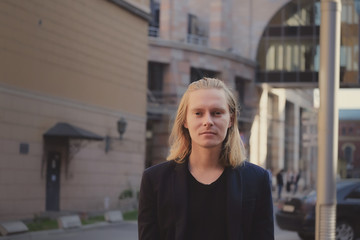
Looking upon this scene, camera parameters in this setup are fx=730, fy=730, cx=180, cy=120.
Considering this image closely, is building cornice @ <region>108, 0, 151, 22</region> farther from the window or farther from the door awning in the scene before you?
the window

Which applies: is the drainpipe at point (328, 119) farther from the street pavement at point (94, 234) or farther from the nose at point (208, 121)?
the street pavement at point (94, 234)

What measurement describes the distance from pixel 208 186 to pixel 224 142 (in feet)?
0.84

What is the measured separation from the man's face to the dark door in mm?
20877

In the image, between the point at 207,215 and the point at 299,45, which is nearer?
the point at 207,215

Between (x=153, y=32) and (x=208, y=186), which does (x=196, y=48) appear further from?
(x=208, y=186)

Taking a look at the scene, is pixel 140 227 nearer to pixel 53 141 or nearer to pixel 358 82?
pixel 53 141

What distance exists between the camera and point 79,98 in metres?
25.5

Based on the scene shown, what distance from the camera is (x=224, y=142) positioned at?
360cm

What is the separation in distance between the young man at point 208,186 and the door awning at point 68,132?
20.1 meters

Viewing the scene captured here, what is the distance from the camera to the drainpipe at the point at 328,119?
31.4 feet

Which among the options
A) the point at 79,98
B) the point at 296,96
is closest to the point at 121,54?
the point at 79,98

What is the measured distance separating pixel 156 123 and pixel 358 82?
535 inches

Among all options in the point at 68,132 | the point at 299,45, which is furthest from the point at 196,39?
the point at 68,132

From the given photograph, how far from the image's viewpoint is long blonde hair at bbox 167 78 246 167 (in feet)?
11.5
